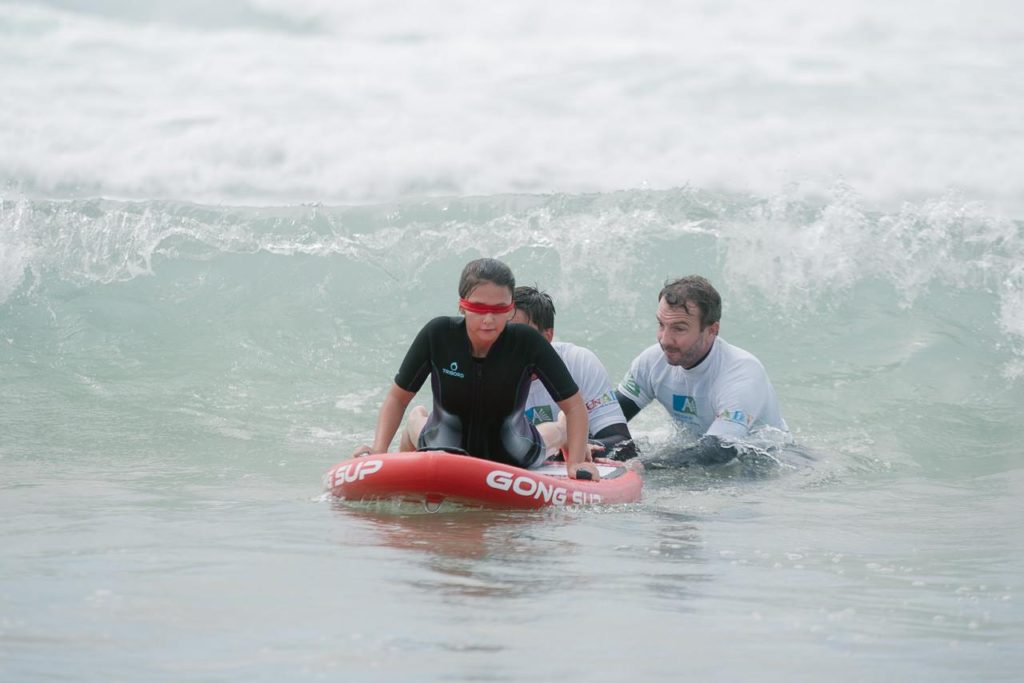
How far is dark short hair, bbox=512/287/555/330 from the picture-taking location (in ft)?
22.6

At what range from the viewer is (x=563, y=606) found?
3.63m

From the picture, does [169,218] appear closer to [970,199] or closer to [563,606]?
[970,199]

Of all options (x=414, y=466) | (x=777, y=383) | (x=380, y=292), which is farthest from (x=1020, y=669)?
(x=380, y=292)

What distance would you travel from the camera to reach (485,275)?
18.4ft

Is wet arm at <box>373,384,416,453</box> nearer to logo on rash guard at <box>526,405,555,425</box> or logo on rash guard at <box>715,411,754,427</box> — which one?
logo on rash guard at <box>526,405,555,425</box>

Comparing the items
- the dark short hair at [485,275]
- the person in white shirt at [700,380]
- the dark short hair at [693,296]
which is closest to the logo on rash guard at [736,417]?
the person in white shirt at [700,380]

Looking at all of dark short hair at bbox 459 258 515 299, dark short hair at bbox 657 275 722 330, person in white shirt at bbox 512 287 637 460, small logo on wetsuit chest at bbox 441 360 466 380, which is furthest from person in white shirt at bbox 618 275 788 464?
dark short hair at bbox 459 258 515 299

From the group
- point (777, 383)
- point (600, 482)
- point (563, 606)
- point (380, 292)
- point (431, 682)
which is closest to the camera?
point (431, 682)

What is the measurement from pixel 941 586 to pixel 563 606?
1.39 meters

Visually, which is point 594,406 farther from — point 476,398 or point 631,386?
point 476,398

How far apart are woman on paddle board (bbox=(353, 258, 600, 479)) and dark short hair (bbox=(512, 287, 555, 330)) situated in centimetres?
92

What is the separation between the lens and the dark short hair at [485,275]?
5605 mm

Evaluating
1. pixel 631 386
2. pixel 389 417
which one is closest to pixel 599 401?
pixel 631 386

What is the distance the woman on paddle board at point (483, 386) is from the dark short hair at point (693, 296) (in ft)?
4.90
